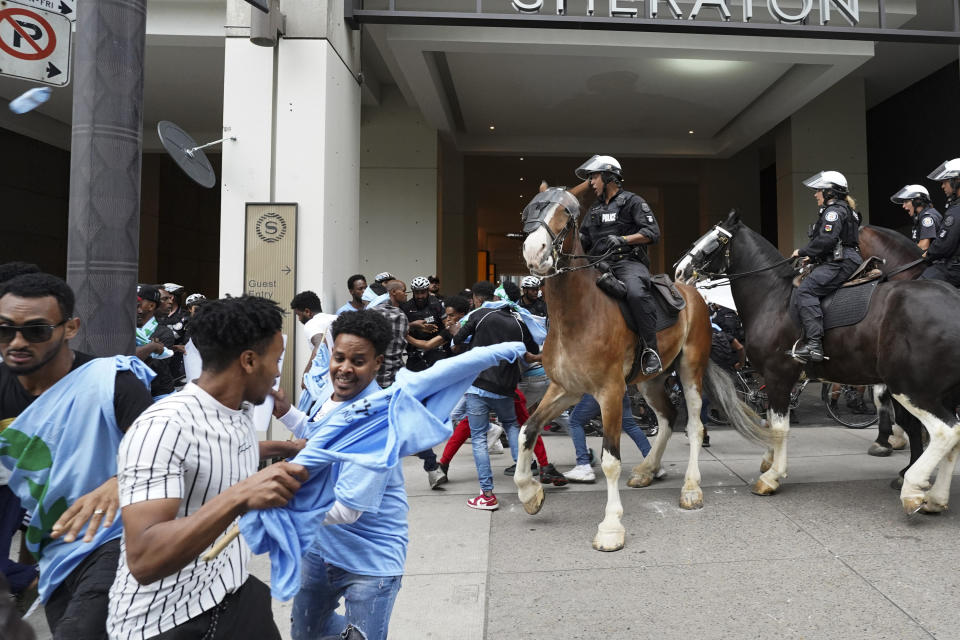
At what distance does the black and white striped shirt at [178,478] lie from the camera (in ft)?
5.04

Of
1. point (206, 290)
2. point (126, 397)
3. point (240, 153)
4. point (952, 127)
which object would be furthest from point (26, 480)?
point (206, 290)

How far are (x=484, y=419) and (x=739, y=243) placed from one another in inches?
127

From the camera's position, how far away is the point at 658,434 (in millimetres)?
6137

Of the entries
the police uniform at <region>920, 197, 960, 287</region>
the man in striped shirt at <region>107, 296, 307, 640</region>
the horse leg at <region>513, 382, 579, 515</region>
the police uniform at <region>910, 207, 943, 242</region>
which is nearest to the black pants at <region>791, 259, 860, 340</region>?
the police uniform at <region>920, 197, 960, 287</region>

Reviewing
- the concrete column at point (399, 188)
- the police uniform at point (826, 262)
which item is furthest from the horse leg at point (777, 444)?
the concrete column at point (399, 188)

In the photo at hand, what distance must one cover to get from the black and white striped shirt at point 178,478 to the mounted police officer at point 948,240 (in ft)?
21.5

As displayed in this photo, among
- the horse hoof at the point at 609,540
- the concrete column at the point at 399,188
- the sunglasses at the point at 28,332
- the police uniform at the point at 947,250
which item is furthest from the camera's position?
the concrete column at the point at 399,188

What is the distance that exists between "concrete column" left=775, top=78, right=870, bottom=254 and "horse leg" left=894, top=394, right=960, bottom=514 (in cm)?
1064

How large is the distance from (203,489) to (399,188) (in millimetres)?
13005

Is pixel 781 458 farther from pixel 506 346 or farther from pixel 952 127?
pixel 952 127

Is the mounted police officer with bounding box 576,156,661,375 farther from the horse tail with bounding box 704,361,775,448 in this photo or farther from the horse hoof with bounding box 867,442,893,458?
the horse hoof with bounding box 867,442,893,458

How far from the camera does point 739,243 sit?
6.31 metres

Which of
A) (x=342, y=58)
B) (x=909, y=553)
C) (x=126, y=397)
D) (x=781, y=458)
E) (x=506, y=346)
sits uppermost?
(x=342, y=58)

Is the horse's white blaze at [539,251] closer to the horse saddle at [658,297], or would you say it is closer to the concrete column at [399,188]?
the horse saddle at [658,297]
